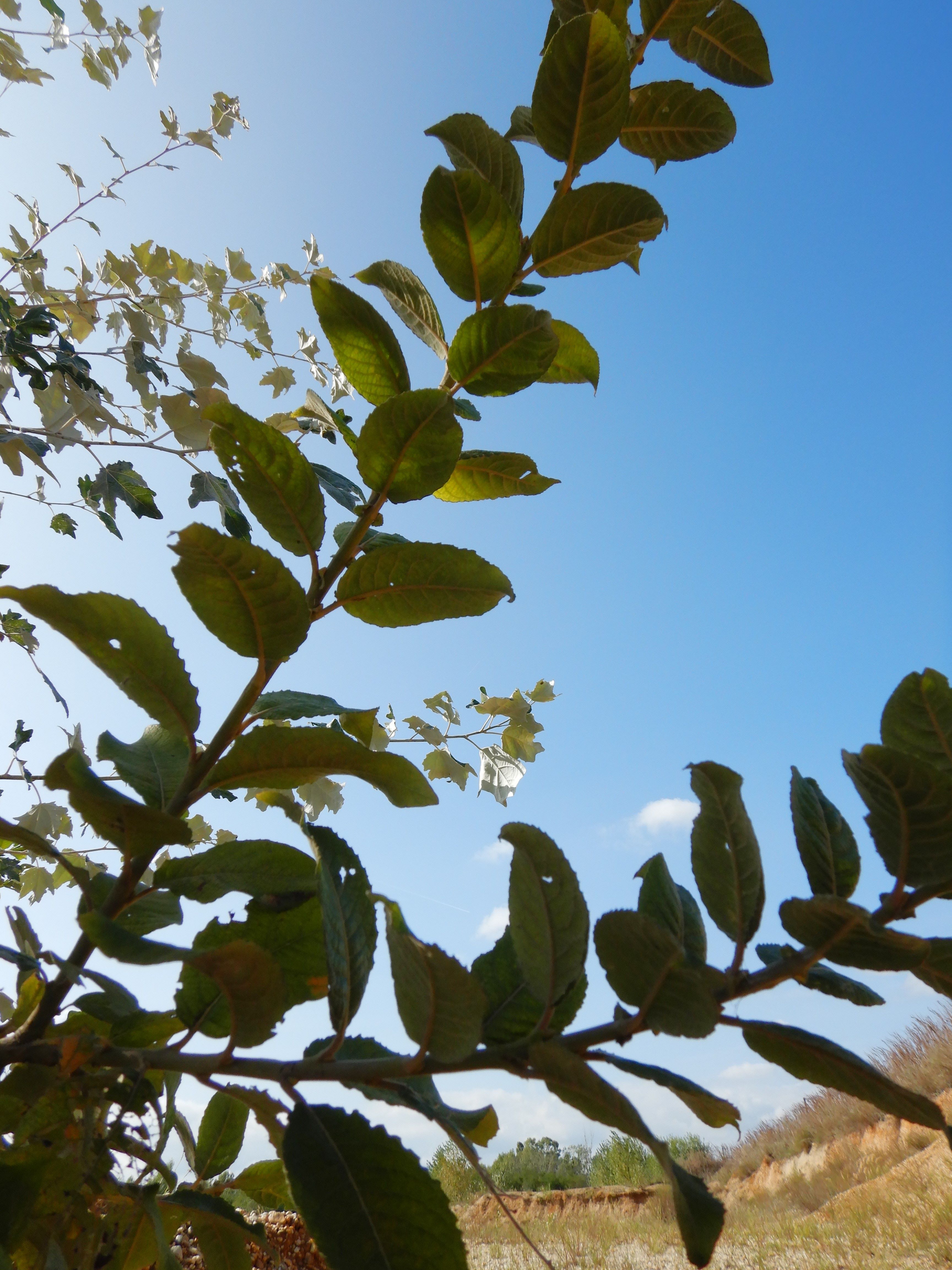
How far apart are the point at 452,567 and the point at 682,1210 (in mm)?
427

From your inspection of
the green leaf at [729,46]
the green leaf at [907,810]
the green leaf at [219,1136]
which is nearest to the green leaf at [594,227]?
the green leaf at [729,46]

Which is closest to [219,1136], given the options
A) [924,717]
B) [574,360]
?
[924,717]

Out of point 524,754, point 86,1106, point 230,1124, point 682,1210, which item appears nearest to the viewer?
point 682,1210

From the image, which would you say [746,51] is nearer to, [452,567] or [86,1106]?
[452,567]

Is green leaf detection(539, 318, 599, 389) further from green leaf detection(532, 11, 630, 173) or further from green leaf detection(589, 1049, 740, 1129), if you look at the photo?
green leaf detection(589, 1049, 740, 1129)

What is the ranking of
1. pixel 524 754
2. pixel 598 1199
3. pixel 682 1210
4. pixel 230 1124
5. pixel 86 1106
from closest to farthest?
pixel 682 1210, pixel 86 1106, pixel 230 1124, pixel 524 754, pixel 598 1199

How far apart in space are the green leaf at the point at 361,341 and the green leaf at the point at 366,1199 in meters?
0.53

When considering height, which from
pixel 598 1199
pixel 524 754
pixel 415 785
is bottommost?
pixel 598 1199

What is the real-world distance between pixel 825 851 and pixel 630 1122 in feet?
0.62

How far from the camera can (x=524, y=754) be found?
1.99m

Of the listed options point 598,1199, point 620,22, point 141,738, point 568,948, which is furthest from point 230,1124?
point 598,1199

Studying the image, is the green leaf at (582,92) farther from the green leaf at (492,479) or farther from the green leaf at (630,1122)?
the green leaf at (630,1122)

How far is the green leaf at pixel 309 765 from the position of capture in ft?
1.74

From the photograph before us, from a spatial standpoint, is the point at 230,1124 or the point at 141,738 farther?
the point at 230,1124
